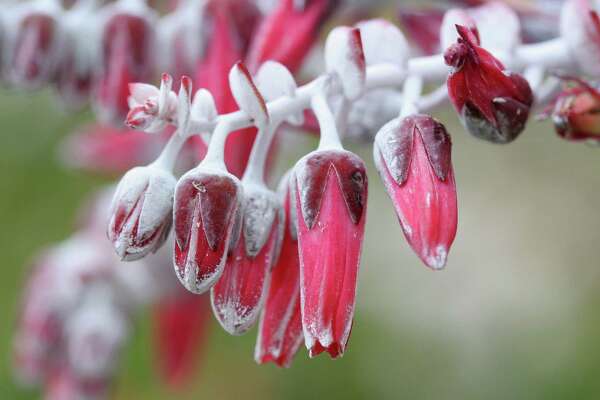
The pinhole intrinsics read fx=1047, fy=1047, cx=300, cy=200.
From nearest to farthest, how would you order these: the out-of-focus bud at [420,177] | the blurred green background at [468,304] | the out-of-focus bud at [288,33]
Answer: the out-of-focus bud at [420,177] < the out-of-focus bud at [288,33] < the blurred green background at [468,304]

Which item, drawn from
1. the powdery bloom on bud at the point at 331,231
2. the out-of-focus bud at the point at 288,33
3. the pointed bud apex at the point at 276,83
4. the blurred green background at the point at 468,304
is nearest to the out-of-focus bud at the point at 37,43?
the out-of-focus bud at the point at 288,33

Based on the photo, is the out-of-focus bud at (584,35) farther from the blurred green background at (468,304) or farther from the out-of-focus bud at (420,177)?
the blurred green background at (468,304)

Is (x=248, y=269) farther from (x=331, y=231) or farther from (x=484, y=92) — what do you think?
(x=484, y=92)

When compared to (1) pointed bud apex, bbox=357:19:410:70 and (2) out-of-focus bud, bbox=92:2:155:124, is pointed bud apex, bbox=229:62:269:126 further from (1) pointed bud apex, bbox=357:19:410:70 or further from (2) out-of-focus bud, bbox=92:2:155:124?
(2) out-of-focus bud, bbox=92:2:155:124

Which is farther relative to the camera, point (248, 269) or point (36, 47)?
point (36, 47)

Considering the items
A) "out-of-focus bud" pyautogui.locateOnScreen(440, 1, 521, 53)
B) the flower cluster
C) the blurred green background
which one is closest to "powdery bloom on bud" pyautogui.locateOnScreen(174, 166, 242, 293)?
the flower cluster

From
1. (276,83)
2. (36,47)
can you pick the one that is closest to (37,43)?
(36,47)
